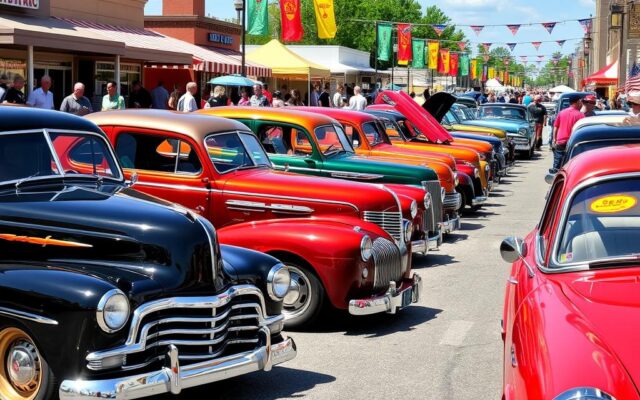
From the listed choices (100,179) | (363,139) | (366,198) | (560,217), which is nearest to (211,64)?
(363,139)

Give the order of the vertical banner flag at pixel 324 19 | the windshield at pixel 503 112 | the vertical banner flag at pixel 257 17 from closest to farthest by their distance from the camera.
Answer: the vertical banner flag at pixel 257 17
the vertical banner flag at pixel 324 19
the windshield at pixel 503 112

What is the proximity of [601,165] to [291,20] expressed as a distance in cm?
2609

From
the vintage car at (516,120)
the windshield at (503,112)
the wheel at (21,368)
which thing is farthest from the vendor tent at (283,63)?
the wheel at (21,368)

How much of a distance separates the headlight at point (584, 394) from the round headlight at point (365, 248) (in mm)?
4504

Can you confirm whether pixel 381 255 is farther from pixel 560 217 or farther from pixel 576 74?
pixel 576 74

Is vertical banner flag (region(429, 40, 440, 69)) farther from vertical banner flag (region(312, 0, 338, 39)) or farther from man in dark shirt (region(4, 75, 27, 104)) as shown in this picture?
man in dark shirt (region(4, 75, 27, 104))

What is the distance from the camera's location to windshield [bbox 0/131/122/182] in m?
6.36

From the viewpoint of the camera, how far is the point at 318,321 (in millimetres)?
8523

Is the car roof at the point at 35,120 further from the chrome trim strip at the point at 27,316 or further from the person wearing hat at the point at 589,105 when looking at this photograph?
the person wearing hat at the point at 589,105

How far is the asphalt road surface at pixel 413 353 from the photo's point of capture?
6.62 metres

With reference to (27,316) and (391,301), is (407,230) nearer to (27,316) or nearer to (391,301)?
(391,301)

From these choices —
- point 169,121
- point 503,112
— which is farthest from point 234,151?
point 503,112

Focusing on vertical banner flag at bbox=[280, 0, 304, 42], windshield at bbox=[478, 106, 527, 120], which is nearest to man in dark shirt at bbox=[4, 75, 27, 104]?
vertical banner flag at bbox=[280, 0, 304, 42]

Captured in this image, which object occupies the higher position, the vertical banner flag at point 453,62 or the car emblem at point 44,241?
the vertical banner flag at point 453,62
